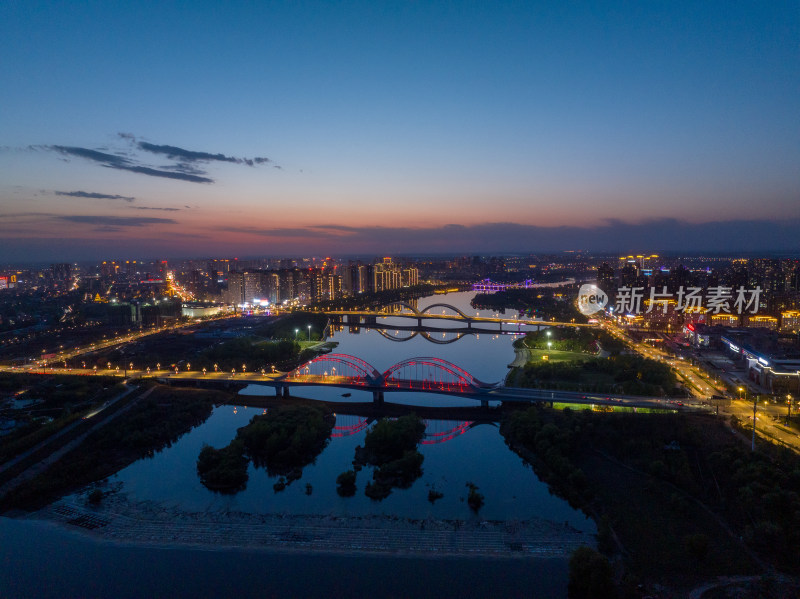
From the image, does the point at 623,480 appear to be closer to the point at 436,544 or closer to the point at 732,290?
the point at 436,544

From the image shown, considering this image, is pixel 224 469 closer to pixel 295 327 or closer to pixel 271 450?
pixel 271 450

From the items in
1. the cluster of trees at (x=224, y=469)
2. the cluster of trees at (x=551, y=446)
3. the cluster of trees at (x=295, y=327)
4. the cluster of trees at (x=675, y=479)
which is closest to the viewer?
the cluster of trees at (x=675, y=479)

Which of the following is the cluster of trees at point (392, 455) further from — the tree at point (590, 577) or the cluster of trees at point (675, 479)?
the tree at point (590, 577)

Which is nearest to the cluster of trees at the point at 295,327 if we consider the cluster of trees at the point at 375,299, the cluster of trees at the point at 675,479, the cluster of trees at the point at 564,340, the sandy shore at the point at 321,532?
the cluster of trees at the point at 375,299

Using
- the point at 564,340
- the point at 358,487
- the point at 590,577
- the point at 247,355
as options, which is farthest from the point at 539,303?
the point at 590,577

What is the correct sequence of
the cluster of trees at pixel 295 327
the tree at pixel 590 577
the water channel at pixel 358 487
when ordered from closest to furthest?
the tree at pixel 590 577
the water channel at pixel 358 487
the cluster of trees at pixel 295 327

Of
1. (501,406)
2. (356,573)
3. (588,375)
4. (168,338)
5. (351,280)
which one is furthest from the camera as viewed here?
(351,280)

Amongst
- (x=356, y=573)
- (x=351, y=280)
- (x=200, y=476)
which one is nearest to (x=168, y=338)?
(x=200, y=476)
